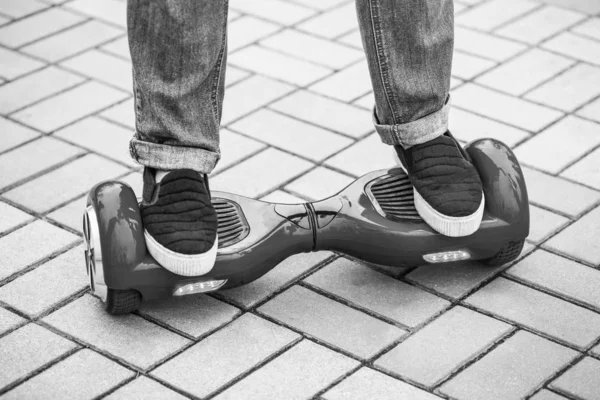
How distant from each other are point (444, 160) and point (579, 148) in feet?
2.34

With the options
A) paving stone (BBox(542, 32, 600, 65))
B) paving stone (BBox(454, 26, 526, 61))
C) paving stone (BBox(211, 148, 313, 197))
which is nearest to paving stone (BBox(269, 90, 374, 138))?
paving stone (BBox(211, 148, 313, 197))

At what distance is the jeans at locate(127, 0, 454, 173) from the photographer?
1.87m

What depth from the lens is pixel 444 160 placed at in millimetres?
2084

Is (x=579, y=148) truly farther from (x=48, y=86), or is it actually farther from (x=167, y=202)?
(x=48, y=86)

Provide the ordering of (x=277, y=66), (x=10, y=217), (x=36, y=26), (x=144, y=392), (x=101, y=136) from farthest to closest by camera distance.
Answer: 1. (x=36, y=26)
2. (x=277, y=66)
3. (x=101, y=136)
4. (x=10, y=217)
5. (x=144, y=392)

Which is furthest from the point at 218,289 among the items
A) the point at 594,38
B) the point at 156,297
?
the point at 594,38

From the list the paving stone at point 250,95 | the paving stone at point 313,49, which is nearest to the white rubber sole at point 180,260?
the paving stone at point 250,95

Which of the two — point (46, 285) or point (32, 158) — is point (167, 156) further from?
point (32, 158)

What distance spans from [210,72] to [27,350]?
Answer: 2.13 ft

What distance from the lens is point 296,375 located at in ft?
6.06

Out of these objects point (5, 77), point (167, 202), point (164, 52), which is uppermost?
Result: point (164, 52)

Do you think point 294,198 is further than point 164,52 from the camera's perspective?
Yes

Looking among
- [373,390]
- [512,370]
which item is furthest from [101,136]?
[512,370]

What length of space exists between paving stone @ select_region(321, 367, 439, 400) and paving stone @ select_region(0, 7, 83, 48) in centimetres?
188
